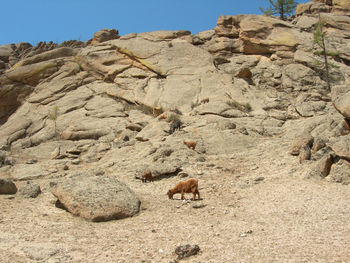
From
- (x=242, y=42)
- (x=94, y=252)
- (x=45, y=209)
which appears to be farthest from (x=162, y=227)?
(x=242, y=42)

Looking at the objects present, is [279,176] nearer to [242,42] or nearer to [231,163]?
[231,163]

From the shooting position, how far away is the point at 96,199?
29.1 feet

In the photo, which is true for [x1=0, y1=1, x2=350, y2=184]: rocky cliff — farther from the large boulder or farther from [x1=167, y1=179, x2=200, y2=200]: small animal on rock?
the large boulder

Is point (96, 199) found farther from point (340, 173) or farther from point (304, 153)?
point (304, 153)

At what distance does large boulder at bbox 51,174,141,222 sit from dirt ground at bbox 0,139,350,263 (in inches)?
9.4

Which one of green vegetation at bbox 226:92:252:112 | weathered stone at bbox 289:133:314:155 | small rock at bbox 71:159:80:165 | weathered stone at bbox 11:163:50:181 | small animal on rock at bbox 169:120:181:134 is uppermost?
green vegetation at bbox 226:92:252:112

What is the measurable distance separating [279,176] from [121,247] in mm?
6475

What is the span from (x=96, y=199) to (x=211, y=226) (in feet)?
10.3

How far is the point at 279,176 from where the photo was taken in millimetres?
11258

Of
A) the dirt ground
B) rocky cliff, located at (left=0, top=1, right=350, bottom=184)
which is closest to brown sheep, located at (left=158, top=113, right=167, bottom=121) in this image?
rocky cliff, located at (left=0, top=1, right=350, bottom=184)

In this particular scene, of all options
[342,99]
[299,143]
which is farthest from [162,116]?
[342,99]

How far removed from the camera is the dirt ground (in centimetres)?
612

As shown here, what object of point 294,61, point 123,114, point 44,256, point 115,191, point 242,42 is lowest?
point 44,256

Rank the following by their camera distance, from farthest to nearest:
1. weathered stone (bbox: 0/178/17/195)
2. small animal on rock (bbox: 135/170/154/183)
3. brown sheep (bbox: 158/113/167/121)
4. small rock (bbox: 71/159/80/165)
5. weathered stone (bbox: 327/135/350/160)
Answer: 1. brown sheep (bbox: 158/113/167/121)
2. small rock (bbox: 71/159/80/165)
3. small animal on rock (bbox: 135/170/154/183)
4. weathered stone (bbox: 0/178/17/195)
5. weathered stone (bbox: 327/135/350/160)
